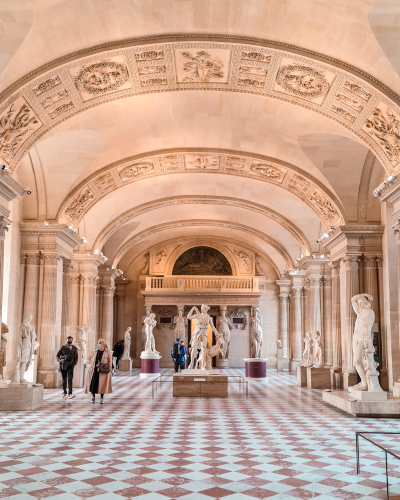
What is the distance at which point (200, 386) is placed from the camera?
14.8 m

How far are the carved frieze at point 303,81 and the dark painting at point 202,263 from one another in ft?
68.6

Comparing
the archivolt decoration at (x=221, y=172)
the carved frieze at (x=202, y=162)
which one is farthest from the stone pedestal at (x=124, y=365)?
the carved frieze at (x=202, y=162)

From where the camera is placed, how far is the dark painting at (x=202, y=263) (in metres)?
33.4

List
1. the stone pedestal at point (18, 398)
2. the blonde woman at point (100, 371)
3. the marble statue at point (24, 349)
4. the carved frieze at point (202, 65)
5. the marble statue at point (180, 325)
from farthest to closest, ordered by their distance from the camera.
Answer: the marble statue at point (180, 325) < the blonde woman at point (100, 371) < the marble statue at point (24, 349) < the carved frieze at point (202, 65) < the stone pedestal at point (18, 398)

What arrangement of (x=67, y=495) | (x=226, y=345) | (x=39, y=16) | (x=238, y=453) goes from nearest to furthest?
(x=67, y=495) → (x=238, y=453) → (x=39, y=16) → (x=226, y=345)

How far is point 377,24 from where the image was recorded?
33.2 feet

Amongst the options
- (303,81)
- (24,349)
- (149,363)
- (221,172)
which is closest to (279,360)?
(149,363)

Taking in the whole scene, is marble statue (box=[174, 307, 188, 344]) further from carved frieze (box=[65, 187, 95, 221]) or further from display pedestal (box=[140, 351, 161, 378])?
carved frieze (box=[65, 187, 95, 221])

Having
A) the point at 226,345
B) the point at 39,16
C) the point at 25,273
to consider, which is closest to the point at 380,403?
the point at 39,16

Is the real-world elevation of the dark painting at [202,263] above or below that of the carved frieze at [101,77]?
below

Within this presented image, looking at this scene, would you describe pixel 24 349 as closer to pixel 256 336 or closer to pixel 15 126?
pixel 15 126

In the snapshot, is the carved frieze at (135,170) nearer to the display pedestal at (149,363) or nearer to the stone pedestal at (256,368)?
the display pedestal at (149,363)

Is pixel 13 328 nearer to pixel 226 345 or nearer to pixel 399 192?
pixel 399 192

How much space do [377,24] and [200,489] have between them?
8834mm
